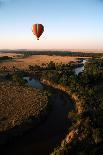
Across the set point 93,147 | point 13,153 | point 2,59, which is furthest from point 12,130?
point 2,59

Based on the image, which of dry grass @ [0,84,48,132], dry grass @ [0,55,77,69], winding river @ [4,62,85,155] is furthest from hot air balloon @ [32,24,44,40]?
dry grass @ [0,55,77,69]

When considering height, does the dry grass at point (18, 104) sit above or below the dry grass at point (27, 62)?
above

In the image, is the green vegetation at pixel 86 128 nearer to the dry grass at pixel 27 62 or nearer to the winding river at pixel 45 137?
the winding river at pixel 45 137

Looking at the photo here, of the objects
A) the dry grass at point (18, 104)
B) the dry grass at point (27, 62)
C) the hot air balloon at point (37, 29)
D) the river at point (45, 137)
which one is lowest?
the river at point (45, 137)

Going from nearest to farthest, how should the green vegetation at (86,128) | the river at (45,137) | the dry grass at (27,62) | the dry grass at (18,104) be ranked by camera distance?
the green vegetation at (86,128) < the river at (45,137) < the dry grass at (18,104) < the dry grass at (27,62)

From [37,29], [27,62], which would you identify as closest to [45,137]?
[37,29]

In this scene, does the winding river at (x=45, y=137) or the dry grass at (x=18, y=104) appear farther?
the dry grass at (x=18, y=104)

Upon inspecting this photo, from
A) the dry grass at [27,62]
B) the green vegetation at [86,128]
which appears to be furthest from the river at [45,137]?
the dry grass at [27,62]

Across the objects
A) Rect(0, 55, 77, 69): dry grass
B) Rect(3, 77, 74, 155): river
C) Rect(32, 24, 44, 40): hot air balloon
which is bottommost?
Rect(3, 77, 74, 155): river

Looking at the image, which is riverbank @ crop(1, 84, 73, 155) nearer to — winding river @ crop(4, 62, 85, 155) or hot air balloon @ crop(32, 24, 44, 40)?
winding river @ crop(4, 62, 85, 155)
